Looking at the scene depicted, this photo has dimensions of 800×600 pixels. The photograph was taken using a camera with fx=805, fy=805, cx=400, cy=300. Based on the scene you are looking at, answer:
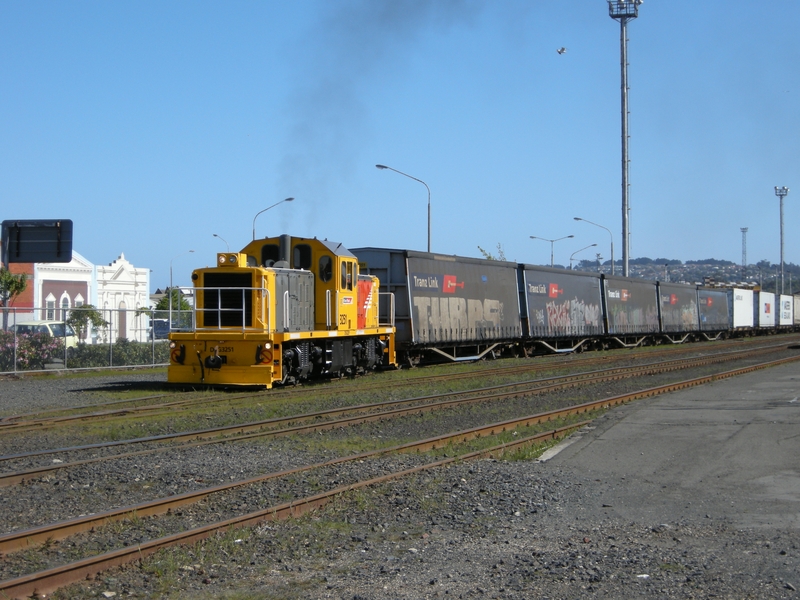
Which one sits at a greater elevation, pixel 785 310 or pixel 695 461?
pixel 785 310

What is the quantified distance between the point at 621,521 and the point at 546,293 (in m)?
23.8

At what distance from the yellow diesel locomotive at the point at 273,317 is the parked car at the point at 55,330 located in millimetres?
7435

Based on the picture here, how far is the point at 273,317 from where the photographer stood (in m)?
16.9

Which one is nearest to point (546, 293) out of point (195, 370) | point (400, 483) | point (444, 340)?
point (444, 340)

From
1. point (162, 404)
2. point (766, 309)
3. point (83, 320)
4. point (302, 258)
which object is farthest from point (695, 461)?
point (766, 309)

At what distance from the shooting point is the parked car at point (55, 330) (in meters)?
23.4

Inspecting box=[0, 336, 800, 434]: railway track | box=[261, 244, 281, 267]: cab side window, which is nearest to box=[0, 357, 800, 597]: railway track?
box=[0, 336, 800, 434]: railway track

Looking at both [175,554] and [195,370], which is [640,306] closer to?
[195,370]

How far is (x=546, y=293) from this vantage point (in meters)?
30.5

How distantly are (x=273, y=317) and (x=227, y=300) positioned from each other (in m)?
1.22

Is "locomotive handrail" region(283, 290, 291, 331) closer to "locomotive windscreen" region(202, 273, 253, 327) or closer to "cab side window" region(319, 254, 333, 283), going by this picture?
"locomotive windscreen" region(202, 273, 253, 327)

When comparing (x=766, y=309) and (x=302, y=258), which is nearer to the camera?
(x=302, y=258)

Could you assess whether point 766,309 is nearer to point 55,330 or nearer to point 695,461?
point 55,330

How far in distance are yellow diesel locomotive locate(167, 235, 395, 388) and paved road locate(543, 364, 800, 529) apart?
696 cm
